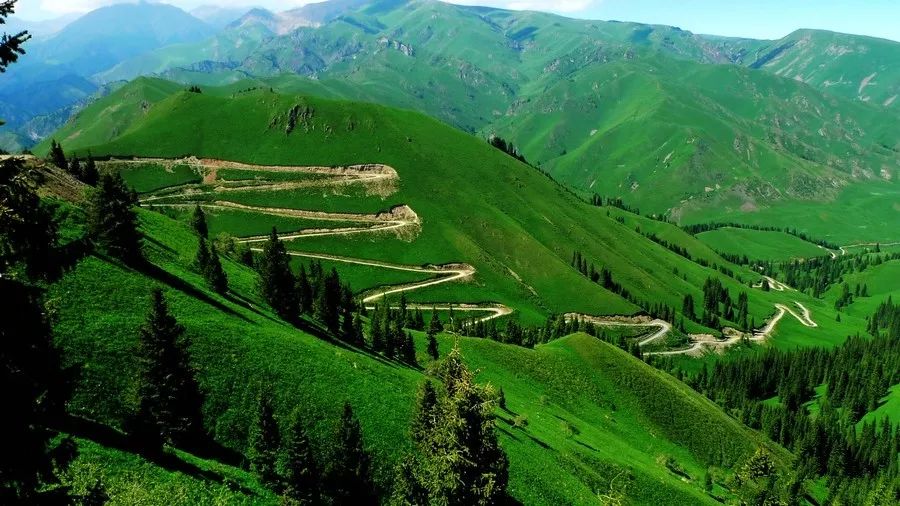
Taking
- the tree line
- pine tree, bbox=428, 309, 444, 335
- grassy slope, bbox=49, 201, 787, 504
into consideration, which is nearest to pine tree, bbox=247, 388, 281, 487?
grassy slope, bbox=49, 201, 787, 504

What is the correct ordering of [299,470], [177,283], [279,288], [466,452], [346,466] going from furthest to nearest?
[279,288]
[177,283]
[346,466]
[299,470]
[466,452]

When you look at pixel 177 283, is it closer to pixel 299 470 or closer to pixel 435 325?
pixel 299 470

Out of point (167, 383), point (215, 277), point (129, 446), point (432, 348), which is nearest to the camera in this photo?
point (129, 446)

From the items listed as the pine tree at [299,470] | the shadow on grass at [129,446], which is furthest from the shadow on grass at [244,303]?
the pine tree at [299,470]

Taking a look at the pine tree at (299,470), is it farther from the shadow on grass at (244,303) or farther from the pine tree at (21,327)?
the shadow on grass at (244,303)

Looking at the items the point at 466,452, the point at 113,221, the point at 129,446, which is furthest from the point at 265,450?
the point at 113,221

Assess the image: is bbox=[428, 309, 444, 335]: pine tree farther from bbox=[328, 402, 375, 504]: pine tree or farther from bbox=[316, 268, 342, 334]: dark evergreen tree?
bbox=[328, 402, 375, 504]: pine tree

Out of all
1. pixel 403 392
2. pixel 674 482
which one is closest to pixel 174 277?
pixel 403 392
